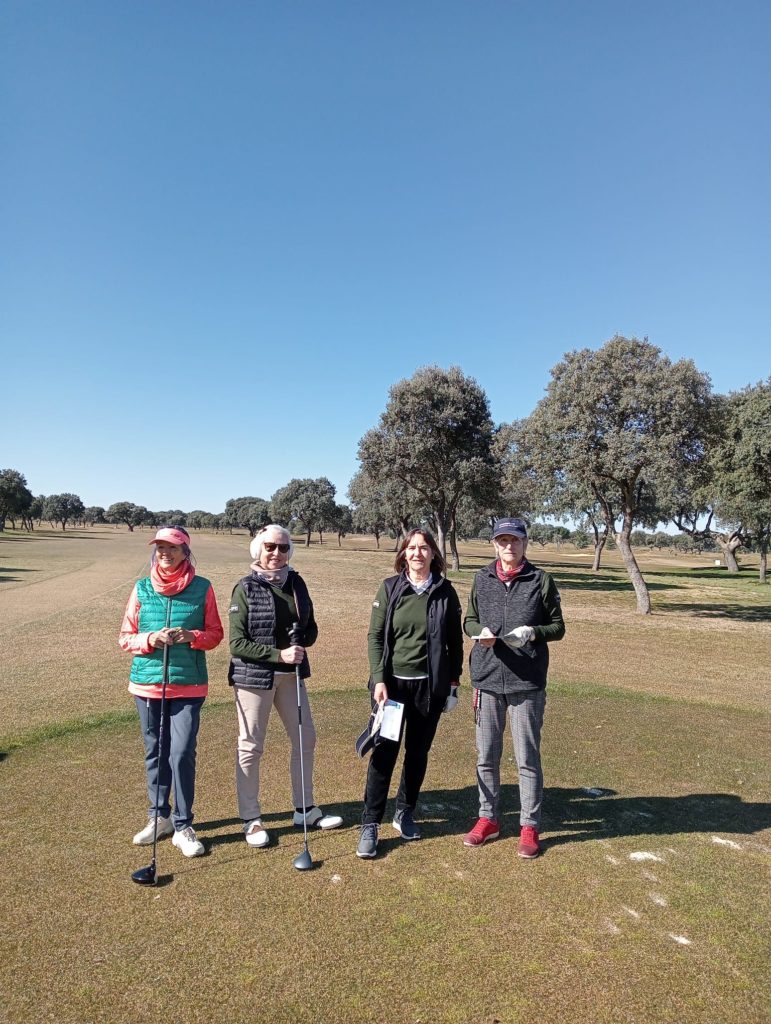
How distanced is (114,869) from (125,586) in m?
25.5

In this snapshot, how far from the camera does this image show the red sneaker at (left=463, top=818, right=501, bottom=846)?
4638 mm

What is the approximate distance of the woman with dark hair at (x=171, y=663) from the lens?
183 inches

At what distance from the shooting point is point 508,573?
4.91 metres

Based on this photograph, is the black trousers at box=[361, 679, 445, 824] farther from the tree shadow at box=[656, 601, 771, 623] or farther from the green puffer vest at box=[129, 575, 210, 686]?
the tree shadow at box=[656, 601, 771, 623]

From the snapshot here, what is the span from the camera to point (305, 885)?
158 inches

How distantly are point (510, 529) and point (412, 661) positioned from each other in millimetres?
1235

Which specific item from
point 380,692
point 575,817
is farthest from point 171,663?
point 575,817

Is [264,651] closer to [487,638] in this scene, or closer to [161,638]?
[161,638]

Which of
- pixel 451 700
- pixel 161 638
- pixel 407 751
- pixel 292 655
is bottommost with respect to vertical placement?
pixel 407 751

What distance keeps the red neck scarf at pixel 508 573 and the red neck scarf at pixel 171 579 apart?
232cm

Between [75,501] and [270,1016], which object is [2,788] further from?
[75,501]

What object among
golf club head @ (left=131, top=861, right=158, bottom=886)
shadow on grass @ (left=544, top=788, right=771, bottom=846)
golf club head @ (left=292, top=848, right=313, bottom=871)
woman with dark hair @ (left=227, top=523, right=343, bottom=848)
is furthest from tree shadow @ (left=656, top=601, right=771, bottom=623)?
golf club head @ (left=131, top=861, right=158, bottom=886)

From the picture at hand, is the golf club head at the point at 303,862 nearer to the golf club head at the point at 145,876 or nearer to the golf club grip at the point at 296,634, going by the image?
the golf club head at the point at 145,876

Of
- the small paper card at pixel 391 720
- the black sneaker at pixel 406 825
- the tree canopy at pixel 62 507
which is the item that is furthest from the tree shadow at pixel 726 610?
the tree canopy at pixel 62 507
